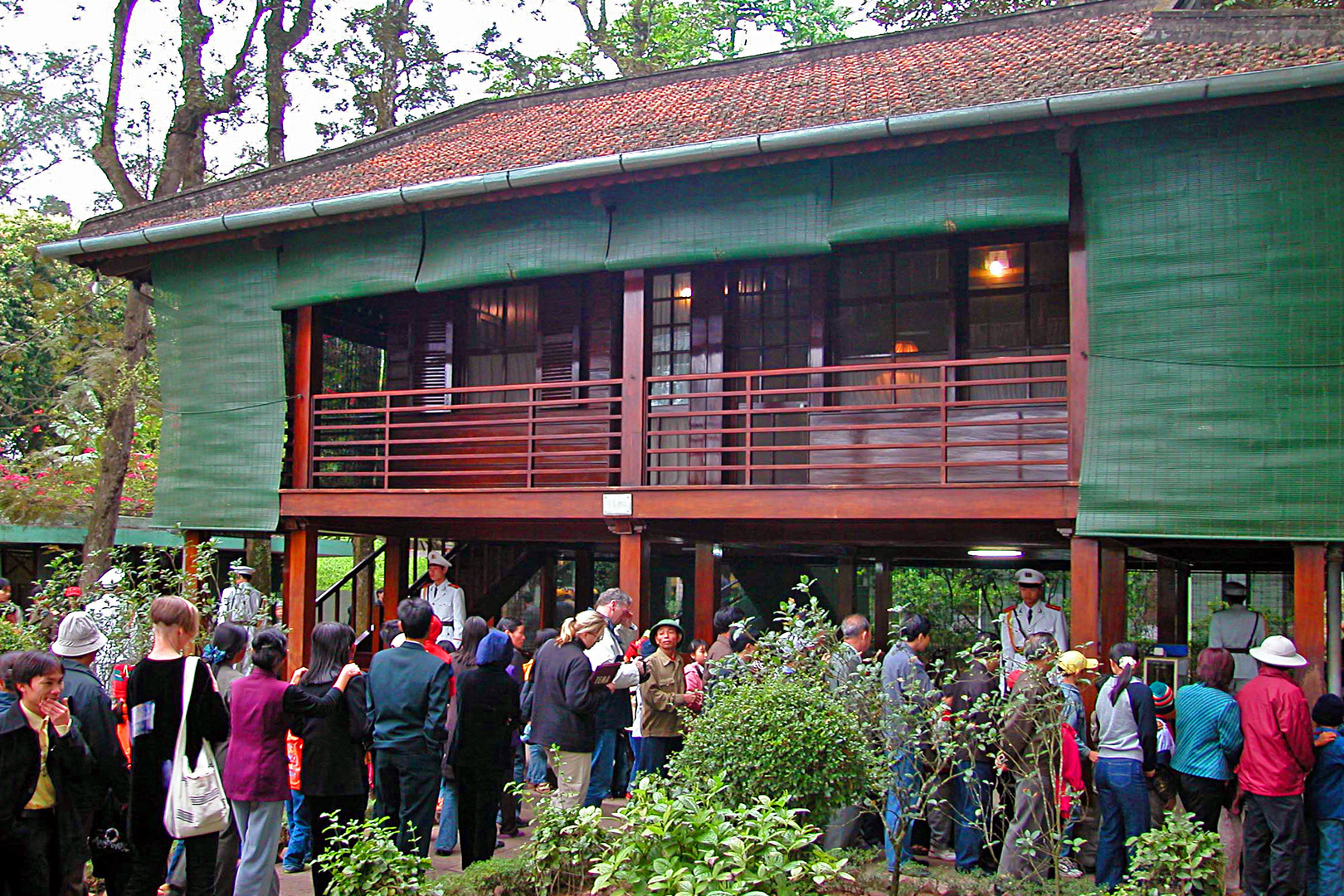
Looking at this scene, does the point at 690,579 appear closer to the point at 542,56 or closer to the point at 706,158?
the point at 706,158

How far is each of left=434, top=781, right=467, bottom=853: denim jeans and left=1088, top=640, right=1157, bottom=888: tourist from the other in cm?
414

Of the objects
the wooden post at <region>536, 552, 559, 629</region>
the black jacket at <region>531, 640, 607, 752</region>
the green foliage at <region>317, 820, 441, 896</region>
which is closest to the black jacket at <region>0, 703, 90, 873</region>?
the green foliage at <region>317, 820, 441, 896</region>

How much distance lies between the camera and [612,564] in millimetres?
20297

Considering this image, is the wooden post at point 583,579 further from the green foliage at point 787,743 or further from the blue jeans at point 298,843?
the green foliage at point 787,743

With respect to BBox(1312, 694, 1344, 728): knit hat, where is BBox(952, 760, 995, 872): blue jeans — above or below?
below

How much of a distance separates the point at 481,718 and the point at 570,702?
23.2 inches

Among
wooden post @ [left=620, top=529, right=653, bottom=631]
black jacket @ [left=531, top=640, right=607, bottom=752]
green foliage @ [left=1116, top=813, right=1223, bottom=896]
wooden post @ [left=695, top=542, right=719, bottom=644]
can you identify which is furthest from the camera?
wooden post @ [left=695, top=542, right=719, bottom=644]

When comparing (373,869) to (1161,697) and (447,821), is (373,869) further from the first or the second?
(1161,697)

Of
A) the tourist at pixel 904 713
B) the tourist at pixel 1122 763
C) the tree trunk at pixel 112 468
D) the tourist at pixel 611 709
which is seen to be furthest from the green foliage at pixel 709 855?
the tree trunk at pixel 112 468

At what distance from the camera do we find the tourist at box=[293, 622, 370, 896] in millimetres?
6164

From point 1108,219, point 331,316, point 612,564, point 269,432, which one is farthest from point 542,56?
point 1108,219

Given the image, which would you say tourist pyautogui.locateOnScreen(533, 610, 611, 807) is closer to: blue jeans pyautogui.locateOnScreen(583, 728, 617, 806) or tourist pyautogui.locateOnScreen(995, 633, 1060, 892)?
blue jeans pyautogui.locateOnScreen(583, 728, 617, 806)

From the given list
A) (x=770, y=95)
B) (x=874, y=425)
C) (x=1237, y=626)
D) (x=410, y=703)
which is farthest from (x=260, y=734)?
(x=770, y=95)

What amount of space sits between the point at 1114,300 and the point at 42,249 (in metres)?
10.7
